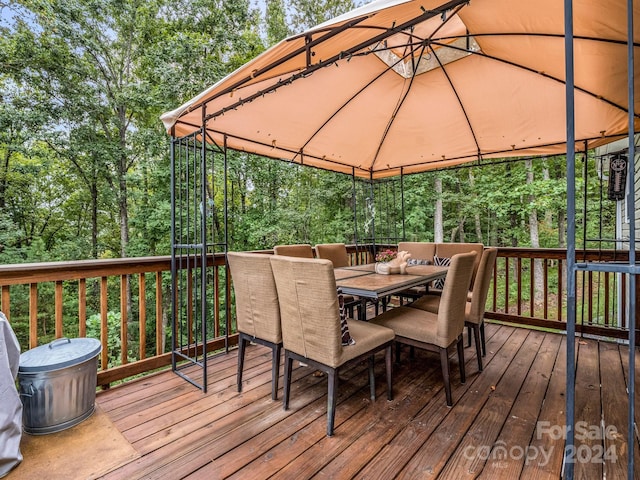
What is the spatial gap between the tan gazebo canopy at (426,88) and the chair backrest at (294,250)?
130cm

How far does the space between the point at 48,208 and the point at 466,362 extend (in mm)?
11100

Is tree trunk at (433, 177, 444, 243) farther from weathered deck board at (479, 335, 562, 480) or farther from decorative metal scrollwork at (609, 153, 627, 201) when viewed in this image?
weathered deck board at (479, 335, 562, 480)

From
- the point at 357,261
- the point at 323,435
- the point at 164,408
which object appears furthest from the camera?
the point at 357,261

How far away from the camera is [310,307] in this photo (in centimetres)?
196

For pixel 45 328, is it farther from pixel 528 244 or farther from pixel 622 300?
pixel 528 244

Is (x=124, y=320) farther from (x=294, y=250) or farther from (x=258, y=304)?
(x=294, y=250)

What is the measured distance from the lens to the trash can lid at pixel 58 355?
1.86m

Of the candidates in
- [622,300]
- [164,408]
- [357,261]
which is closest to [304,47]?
[164,408]

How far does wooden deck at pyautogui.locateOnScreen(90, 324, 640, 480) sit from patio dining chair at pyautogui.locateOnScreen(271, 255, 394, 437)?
0.21 metres

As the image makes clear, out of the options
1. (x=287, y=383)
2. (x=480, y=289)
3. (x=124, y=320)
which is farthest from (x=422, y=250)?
(x=124, y=320)

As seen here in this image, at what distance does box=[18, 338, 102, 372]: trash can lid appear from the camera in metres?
1.86

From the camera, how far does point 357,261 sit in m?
5.14

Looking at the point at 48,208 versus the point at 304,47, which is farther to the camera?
the point at 48,208

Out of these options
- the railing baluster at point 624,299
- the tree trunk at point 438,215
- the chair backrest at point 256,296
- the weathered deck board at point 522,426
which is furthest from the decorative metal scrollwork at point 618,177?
the tree trunk at point 438,215
